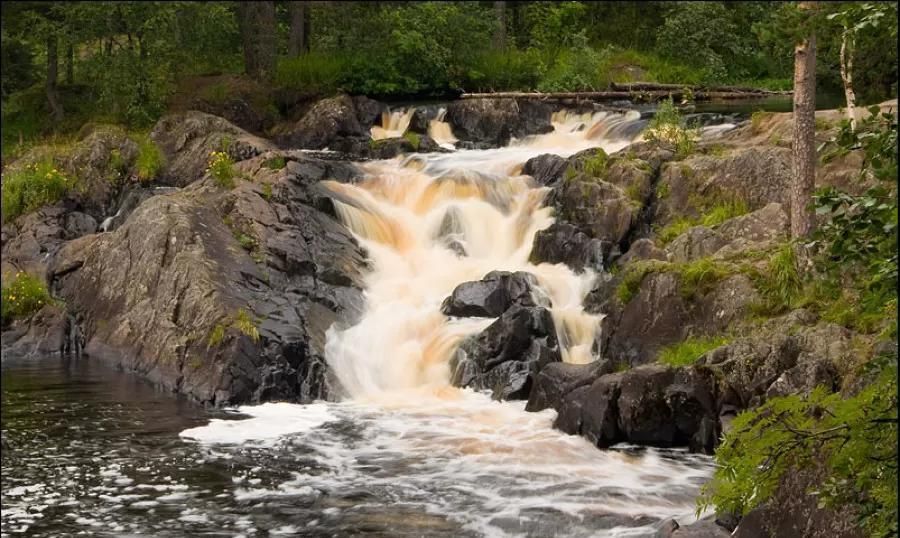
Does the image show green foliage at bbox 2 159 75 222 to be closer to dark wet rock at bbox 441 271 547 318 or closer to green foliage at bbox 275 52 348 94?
green foliage at bbox 275 52 348 94

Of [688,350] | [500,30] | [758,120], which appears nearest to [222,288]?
[688,350]

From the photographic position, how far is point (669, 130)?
21.6 meters

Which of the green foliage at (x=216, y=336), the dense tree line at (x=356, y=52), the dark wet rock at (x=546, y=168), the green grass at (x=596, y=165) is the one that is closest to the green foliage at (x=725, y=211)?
the green grass at (x=596, y=165)

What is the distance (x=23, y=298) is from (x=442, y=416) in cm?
898

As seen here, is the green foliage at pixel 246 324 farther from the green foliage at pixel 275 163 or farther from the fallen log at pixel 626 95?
the fallen log at pixel 626 95

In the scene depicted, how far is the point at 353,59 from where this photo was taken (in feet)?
102

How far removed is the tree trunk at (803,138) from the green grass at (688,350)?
5.98 ft

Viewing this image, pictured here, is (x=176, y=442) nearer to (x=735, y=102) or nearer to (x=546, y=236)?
(x=546, y=236)

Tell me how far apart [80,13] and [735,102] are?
729 inches

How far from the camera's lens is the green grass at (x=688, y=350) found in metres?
13.9

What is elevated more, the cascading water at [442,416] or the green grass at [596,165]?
the green grass at [596,165]

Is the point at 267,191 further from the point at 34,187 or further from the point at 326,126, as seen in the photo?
the point at 326,126

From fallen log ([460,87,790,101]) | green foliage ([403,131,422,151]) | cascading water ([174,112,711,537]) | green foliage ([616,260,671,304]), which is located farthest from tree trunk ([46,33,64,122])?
green foliage ([616,260,671,304])

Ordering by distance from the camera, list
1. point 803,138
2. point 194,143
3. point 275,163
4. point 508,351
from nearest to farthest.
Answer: point 803,138
point 508,351
point 275,163
point 194,143
